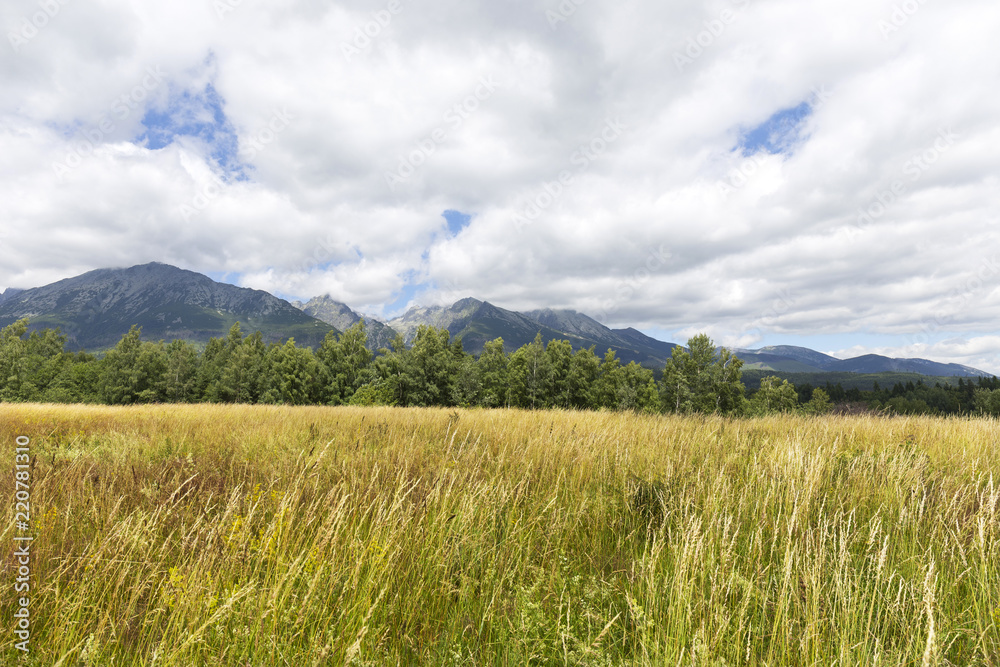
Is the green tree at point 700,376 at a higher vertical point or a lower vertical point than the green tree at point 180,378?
higher

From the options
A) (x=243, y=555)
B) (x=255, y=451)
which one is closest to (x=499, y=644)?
(x=243, y=555)

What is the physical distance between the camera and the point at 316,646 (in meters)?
1.72

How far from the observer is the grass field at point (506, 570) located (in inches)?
72.2

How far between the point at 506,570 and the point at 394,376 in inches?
1655

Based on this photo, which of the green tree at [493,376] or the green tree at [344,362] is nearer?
the green tree at [344,362]

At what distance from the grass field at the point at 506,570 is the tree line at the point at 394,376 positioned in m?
36.2

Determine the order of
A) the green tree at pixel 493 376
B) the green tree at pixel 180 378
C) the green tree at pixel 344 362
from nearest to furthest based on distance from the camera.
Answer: the green tree at pixel 344 362 < the green tree at pixel 493 376 < the green tree at pixel 180 378

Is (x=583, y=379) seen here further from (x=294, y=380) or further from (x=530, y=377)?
(x=294, y=380)

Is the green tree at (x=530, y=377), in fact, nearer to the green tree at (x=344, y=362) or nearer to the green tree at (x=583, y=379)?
the green tree at (x=583, y=379)

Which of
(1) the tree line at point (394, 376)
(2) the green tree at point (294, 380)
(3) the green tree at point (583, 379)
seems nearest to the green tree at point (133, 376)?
(1) the tree line at point (394, 376)

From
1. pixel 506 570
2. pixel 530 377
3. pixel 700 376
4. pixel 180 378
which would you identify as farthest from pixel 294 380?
pixel 506 570

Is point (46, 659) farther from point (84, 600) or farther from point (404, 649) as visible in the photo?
point (404, 649)

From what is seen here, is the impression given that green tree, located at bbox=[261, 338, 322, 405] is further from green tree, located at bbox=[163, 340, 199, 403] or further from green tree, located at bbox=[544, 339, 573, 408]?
green tree, located at bbox=[544, 339, 573, 408]

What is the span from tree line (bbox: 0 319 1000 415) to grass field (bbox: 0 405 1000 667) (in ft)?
119
